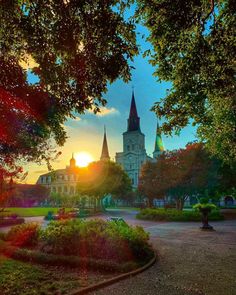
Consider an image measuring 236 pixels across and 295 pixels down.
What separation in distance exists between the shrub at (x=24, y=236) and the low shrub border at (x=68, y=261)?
4.59ft

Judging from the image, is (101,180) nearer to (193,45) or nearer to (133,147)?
(193,45)

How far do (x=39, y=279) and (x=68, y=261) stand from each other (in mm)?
1707

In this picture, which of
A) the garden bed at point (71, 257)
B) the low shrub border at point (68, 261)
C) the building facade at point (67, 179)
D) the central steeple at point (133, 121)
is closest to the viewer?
the garden bed at point (71, 257)

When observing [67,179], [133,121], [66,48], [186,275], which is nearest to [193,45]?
[66,48]

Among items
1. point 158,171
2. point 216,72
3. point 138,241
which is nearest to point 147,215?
point 158,171

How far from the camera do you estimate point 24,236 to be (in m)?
12.4

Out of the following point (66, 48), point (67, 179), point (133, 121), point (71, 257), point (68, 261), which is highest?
point (133, 121)

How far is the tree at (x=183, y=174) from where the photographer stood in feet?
115

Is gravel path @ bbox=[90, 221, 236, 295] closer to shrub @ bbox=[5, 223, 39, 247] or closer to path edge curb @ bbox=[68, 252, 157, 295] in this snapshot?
path edge curb @ bbox=[68, 252, 157, 295]

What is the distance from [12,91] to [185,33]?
17.2 feet

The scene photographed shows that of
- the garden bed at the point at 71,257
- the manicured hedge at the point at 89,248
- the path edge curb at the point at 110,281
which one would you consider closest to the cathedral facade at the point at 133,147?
the garden bed at the point at 71,257

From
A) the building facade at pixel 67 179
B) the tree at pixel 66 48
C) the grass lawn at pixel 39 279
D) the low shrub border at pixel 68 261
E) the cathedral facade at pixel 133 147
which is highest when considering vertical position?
the cathedral facade at pixel 133 147

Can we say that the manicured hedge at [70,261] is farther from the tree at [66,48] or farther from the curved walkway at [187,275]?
the tree at [66,48]

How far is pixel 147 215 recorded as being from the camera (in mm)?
30906
